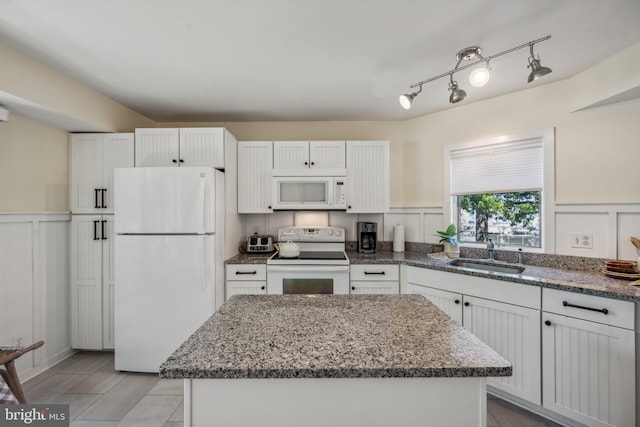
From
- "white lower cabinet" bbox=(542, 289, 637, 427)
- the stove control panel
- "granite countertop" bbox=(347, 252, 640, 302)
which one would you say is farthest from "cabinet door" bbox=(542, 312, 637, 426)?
the stove control panel

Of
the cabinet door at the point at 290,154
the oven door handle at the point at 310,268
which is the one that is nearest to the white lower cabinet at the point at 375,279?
the oven door handle at the point at 310,268

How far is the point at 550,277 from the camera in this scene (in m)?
1.84

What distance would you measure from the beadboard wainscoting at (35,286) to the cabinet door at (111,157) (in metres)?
0.39

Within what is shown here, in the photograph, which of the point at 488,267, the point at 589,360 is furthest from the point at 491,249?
the point at 589,360

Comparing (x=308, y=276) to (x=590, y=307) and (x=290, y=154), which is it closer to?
(x=290, y=154)

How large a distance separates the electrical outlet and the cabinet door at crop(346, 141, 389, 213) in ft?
5.04

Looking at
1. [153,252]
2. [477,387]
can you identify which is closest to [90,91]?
[153,252]

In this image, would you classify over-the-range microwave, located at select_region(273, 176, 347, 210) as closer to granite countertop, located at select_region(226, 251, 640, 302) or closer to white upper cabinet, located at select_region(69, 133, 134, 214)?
granite countertop, located at select_region(226, 251, 640, 302)

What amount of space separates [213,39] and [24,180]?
6.56 ft

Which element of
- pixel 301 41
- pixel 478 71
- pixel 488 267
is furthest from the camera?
pixel 488 267

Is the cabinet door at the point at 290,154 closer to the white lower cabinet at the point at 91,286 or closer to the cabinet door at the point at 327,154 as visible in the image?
the cabinet door at the point at 327,154

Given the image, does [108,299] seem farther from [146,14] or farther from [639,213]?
[639,213]

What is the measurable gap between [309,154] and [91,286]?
2.48 m

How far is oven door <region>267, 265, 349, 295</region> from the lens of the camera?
2.53 m
